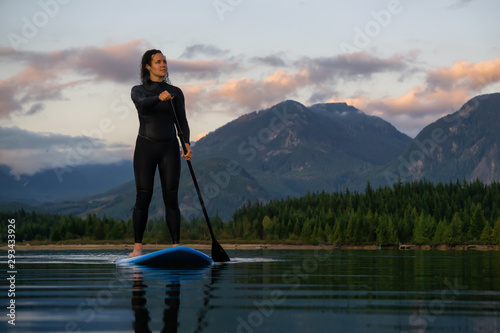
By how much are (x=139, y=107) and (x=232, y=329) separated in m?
13.7

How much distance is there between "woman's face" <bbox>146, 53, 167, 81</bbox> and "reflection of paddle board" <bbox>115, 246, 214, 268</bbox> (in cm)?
520

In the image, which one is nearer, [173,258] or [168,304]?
[168,304]

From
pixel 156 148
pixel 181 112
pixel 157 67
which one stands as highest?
pixel 157 67

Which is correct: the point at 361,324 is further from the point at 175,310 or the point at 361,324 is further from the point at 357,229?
the point at 357,229

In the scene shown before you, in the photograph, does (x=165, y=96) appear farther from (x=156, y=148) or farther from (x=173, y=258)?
(x=173, y=258)

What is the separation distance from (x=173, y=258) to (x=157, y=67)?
18.6 feet

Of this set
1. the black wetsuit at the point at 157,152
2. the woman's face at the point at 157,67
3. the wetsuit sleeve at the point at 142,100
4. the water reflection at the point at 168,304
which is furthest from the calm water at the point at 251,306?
the woman's face at the point at 157,67

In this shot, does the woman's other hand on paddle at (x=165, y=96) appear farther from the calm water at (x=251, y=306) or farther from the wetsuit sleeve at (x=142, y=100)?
the calm water at (x=251, y=306)

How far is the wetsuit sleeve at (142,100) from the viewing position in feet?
66.5

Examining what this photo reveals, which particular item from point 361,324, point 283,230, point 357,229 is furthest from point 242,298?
point 283,230

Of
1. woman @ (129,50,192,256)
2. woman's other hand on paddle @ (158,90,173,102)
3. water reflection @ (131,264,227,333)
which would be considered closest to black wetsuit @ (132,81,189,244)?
woman @ (129,50,192,256)

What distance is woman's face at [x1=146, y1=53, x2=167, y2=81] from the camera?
70.0 ft

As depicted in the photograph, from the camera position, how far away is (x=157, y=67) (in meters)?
21.3

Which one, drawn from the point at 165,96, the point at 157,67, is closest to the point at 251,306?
the point at 165,96
